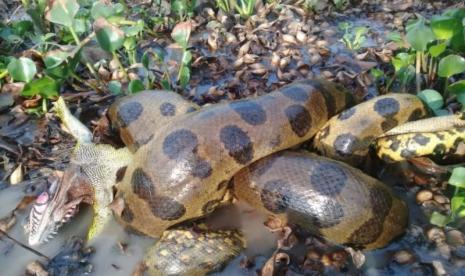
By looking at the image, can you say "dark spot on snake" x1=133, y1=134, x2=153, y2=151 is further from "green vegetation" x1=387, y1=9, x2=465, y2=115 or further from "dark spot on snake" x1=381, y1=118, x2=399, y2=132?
"green vegetation" x1=387, y1=9, x2=465, y2=115

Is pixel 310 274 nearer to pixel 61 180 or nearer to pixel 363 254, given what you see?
pixel 363 254

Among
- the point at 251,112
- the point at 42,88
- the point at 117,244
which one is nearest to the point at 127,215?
the point at 117,244

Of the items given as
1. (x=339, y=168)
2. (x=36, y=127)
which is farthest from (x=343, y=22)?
(x=36, y=127)

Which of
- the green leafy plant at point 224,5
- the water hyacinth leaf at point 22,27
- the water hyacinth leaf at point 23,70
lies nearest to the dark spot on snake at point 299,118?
the water hyacinth leaf at point 23,70

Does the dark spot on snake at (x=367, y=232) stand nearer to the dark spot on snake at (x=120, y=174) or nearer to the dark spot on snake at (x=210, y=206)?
the dark spot on snake at (x=210, y=206)

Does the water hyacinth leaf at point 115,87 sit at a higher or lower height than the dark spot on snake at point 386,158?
lower

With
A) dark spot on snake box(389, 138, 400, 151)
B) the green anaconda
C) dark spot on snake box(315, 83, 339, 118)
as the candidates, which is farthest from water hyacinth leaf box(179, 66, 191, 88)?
dark spot on snake box(389, 138, 400, 151)

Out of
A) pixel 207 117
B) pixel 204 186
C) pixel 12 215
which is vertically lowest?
Answer: pixel 12 215
